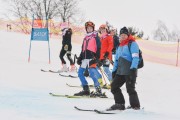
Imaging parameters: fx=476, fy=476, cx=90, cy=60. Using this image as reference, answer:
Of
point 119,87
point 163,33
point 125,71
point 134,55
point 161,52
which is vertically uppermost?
point 134,55

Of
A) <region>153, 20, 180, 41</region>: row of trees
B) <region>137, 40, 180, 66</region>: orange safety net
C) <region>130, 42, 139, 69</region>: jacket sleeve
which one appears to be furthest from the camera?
<region>153, 20, 180, 41</region>: row of trees

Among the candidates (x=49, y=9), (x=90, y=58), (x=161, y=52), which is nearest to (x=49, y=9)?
(x=49, y=9)

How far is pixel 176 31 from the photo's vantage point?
10488cm

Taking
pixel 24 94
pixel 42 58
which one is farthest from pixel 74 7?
pixel 24 94

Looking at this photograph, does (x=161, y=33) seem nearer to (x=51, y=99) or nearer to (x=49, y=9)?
(x=49, y=9)

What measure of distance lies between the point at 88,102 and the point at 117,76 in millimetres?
1436

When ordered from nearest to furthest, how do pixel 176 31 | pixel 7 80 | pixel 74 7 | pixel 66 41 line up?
1. pixel 7 80
2. pixel 66 41
3. pixel 74 7
4. pixel 176 31

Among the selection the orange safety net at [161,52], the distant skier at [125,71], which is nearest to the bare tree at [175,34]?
the orange safety net at [161,52]

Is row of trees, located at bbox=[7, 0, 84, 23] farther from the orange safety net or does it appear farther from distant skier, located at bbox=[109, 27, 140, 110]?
distant skier, located at bbox=[109, 27, 140, 110]

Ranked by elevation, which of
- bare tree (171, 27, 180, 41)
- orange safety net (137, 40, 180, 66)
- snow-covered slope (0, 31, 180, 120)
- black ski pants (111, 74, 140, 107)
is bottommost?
bare tree (171, 27, 180, 41)

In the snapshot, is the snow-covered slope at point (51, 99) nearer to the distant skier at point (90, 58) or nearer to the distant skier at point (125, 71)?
the distant skier at point (125, 71)

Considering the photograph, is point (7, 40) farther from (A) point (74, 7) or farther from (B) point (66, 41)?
(A) point (74, 7)

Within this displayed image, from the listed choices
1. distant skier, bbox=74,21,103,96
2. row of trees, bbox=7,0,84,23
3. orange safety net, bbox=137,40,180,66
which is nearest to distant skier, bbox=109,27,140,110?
distant skier, bbox=74,21,103,96

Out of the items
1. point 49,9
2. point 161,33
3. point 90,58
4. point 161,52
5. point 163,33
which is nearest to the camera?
point 90,58
